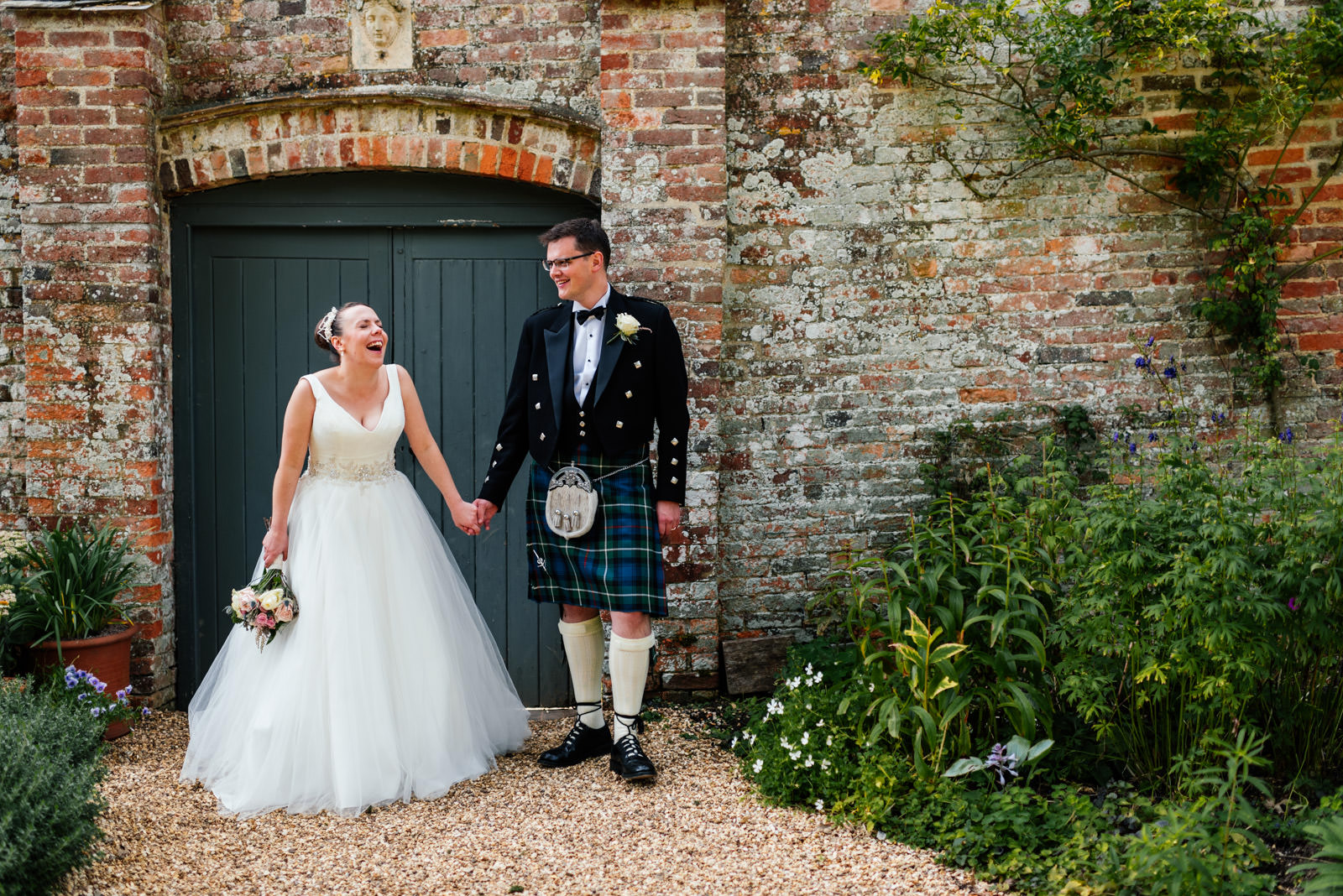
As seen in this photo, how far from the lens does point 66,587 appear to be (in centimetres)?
413

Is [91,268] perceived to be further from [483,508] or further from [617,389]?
[617,389]

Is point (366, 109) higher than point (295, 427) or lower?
higher

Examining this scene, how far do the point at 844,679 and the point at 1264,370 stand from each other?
2.56 m

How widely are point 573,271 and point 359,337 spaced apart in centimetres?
85

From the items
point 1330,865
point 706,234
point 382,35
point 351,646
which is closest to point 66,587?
point 351,646

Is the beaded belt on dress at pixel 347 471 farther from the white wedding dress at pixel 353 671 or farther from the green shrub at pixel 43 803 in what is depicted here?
the green shrub at pixel 43 803

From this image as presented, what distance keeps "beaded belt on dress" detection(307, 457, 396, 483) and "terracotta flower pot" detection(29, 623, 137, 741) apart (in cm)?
125

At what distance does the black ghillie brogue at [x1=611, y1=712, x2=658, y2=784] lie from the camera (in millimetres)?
3650

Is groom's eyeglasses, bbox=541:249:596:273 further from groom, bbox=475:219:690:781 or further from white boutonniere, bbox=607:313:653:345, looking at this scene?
white boutonniere, bbox=607:313:653:345

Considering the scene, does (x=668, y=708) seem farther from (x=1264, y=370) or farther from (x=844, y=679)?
(x=1264, y=370)

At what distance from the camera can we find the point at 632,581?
3.72 meters

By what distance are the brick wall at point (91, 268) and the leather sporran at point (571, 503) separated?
2.06 meters

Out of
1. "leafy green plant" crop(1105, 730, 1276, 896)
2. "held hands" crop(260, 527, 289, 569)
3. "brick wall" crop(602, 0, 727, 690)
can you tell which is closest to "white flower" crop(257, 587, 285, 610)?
"held hands" crop(260, 527, 289, 569)

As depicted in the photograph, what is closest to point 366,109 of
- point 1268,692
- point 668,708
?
point 668,708
